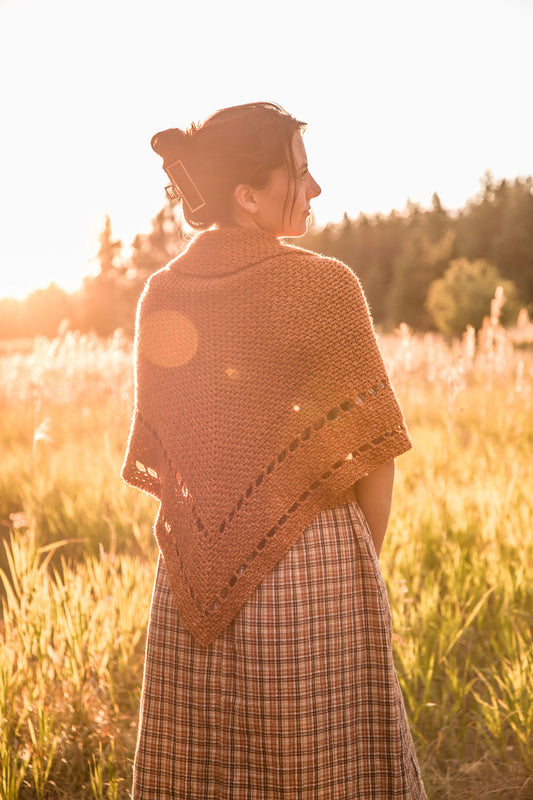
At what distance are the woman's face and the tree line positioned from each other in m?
14.1

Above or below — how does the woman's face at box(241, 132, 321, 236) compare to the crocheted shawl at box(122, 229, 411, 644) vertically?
above

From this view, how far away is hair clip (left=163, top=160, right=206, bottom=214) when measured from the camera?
136 centimetres

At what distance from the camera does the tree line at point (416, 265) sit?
85.4ft

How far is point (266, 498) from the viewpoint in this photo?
4.24ft

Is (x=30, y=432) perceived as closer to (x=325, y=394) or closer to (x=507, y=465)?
(x=507, y=465)

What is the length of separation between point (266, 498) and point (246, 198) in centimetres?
64

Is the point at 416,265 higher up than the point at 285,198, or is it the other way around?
the point at 416,265

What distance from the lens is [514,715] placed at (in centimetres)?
210

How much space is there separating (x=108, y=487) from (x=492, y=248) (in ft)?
Result: 125

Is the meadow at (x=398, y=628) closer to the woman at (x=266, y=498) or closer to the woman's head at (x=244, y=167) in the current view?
the woman at (x=266, y=498)

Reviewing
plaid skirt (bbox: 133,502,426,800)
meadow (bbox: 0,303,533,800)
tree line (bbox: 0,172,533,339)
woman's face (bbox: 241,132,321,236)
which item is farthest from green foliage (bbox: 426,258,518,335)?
plaid skirt (bbox: 133,502,426,800)

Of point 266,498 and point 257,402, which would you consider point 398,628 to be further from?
point 257,402

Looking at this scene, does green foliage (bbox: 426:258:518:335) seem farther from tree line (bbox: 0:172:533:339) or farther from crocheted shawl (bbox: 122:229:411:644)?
crocheted shawl (bbox: 122:229:411:644)

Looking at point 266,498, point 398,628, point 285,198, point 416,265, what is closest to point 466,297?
point 416,265
